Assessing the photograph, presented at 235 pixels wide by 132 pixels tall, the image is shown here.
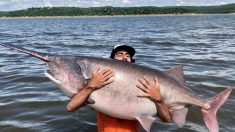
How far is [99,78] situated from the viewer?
199 inches

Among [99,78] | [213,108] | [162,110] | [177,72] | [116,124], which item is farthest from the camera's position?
[116,124]

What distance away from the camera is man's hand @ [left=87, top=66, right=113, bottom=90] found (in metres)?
5.07

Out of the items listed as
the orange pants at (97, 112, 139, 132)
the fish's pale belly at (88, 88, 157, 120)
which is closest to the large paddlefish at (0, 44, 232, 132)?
the fish's pale belly at (88, 88, 157, 120)

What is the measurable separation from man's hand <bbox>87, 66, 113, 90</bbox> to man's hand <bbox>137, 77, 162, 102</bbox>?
41cm

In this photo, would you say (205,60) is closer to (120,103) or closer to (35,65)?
(35,65)

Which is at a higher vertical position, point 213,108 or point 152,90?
point 152,90

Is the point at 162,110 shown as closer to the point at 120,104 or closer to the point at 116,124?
the point at 120,104

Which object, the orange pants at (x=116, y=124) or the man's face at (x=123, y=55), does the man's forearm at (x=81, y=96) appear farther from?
the man's face at (x=123, y=55)

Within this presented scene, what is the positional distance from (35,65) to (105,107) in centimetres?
1121

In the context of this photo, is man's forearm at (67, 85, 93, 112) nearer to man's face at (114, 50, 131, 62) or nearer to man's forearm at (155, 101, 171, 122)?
man's forearm at (155, 101, 171, 122)

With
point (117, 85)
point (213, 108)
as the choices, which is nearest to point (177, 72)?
point (213, 108)

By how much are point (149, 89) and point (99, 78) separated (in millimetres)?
659

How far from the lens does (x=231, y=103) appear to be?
10.4 meters

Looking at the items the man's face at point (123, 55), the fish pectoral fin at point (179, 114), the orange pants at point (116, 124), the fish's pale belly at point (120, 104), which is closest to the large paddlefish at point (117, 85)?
the fish's pale belly at point (120, 104)
